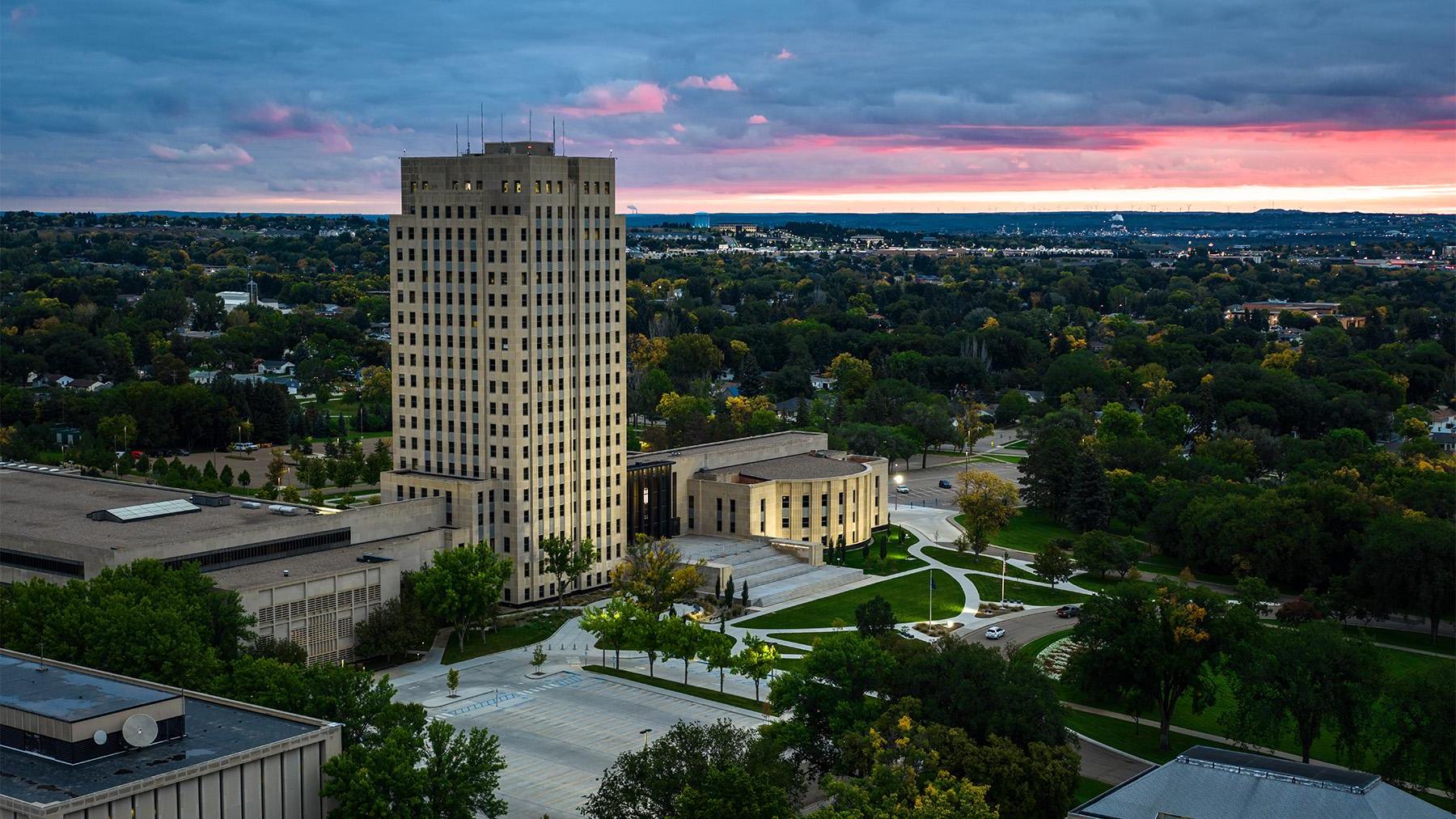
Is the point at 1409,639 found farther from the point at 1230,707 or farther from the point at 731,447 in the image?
the point at 731,447

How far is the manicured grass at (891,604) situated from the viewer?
107 meters

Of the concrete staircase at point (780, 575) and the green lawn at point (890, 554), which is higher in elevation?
the concrete staircase at point (780, 575)

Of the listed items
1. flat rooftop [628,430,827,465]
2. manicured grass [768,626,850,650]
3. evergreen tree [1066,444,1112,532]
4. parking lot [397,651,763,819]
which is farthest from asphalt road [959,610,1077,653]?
flat rooftop [628,430,827,465]

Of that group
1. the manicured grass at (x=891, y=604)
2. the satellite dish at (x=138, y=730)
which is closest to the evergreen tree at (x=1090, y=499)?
the manicured grass at (x=891, y=604)

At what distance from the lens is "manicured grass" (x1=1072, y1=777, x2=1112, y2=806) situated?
73375 mm

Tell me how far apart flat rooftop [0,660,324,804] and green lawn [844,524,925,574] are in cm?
6767

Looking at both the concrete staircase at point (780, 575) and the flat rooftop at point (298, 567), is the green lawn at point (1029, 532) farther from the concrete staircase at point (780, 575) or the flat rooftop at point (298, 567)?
the flat rooftop at point (298, 567)

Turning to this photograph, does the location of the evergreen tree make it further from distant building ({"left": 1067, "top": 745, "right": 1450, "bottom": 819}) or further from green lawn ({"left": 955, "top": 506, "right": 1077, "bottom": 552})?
distant building ({"left": 1067, "top": 745, "right": 1450, "bottom": 819})

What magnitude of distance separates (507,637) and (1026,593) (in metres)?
39.7

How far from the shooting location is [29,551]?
91562 mm

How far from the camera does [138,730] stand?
57312 mm

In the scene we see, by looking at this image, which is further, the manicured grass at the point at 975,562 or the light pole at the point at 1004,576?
the manicured grass at the point at 975,562

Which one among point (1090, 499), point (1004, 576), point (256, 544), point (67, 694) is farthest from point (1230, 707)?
point (67, 694)

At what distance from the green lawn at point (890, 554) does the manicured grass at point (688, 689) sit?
32.8m
